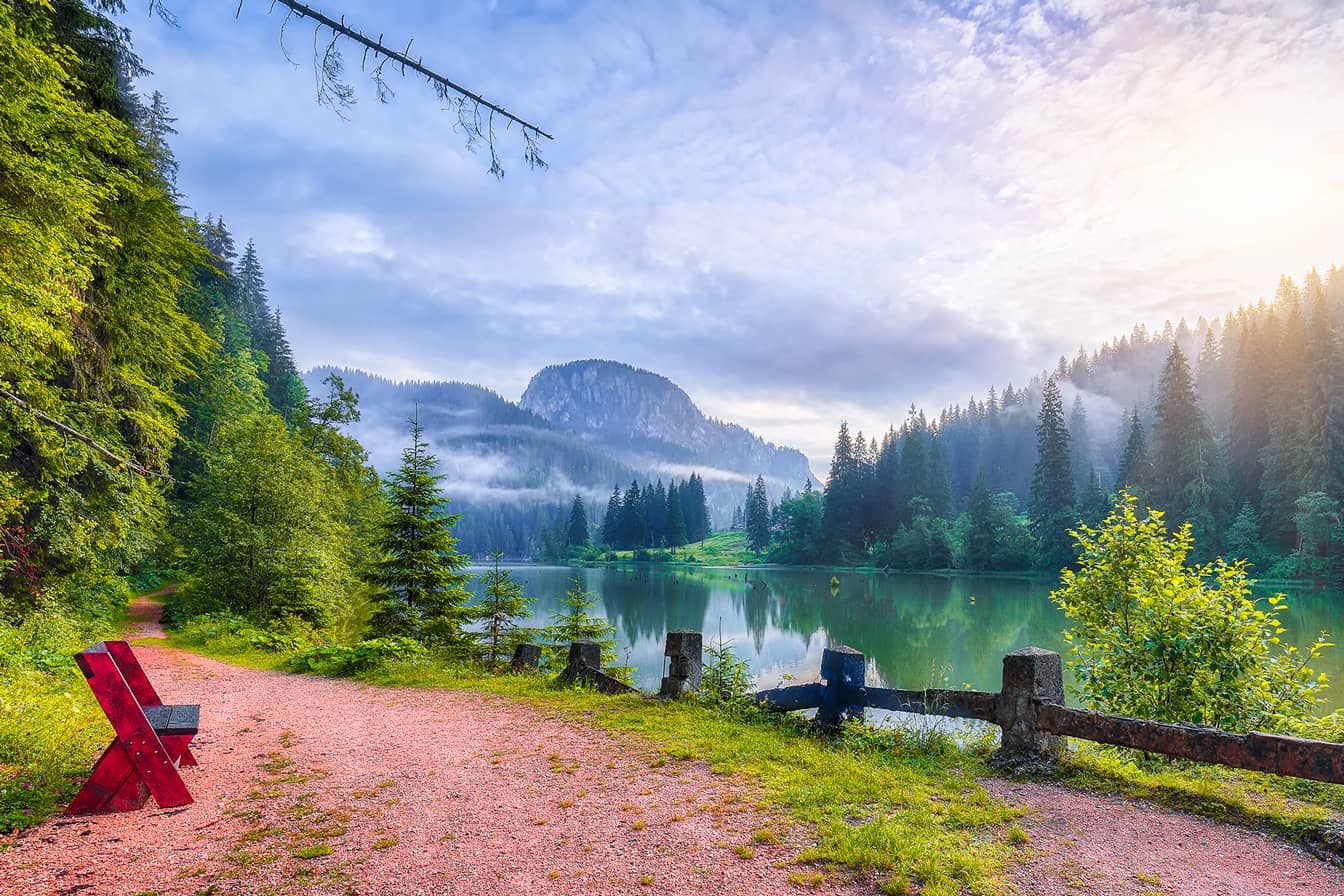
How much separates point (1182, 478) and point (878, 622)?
35431mm

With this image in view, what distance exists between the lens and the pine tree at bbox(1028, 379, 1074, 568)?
194 ft

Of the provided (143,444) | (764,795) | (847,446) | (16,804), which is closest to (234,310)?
(143,444)

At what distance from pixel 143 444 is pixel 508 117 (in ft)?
47.3

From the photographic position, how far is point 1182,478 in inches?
1978

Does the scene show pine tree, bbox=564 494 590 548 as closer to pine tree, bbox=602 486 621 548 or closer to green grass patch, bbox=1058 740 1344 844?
pine tree, bbox=602 486 621 548

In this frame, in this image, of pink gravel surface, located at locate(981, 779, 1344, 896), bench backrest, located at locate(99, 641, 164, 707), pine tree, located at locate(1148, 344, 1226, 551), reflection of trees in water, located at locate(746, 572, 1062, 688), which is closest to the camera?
pink gravel surface, located at locate(981, 779, 1344, 896)

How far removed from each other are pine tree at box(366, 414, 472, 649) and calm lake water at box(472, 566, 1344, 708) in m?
4.51

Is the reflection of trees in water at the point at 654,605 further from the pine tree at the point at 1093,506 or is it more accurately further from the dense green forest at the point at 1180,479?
the pine tree at the point at 1093,506

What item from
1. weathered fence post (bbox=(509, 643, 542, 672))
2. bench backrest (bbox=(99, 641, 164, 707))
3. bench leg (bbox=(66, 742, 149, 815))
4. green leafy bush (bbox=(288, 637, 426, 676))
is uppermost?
bench backrest (bbox=(99, 641, 164, 707))

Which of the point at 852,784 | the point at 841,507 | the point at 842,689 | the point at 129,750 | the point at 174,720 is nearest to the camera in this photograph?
the point at 129,750

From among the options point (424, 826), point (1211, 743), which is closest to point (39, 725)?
point (424, 826)

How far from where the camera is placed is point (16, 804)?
14.3 feet

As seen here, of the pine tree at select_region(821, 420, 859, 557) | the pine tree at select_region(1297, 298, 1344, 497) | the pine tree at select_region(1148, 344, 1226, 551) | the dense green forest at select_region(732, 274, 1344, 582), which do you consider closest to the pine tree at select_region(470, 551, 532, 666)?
the dense green forest at select_region(732, 274, 1344, 582)

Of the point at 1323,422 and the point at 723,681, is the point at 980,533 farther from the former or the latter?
the point at 723,681
